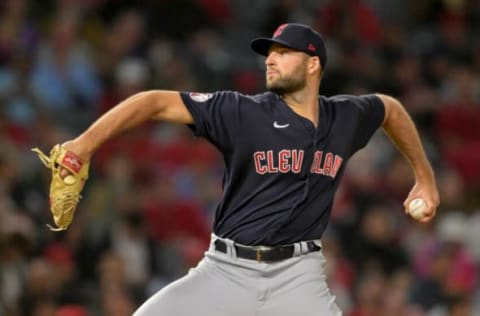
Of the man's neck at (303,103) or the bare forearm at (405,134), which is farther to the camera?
the bare forearm at (405,134)

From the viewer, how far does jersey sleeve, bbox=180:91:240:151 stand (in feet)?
18.0

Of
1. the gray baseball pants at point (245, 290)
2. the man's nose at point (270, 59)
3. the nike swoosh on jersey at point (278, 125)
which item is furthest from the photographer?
the man's nose at point (270, 59)

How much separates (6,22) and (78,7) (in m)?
0.78

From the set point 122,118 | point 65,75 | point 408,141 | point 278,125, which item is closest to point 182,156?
point 65,75

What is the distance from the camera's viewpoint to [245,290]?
5469mm

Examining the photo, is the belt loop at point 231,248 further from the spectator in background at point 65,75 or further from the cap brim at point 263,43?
the spectator in background at point 65,75

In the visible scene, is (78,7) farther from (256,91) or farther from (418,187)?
(418,187)

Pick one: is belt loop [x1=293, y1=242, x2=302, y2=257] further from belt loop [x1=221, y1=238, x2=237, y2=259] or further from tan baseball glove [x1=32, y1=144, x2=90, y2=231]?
tan baseball glove [x1=32, y1=144, x2=90, y2=231]

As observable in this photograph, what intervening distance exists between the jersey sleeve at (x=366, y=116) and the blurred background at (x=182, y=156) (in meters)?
2.71

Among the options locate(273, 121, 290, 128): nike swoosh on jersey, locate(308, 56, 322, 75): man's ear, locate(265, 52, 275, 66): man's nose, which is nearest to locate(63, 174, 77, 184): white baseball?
locate(273, 121, 290, 128): nike swoosh on jersey

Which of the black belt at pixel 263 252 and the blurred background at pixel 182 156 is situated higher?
the black belt at pixel 263 252

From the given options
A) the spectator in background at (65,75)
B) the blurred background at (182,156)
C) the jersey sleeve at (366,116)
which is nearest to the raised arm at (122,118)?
the jersey sleeve at (366,116)

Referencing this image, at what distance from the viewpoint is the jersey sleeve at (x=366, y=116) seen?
5891 millimetres

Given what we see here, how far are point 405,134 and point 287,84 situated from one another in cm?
74
